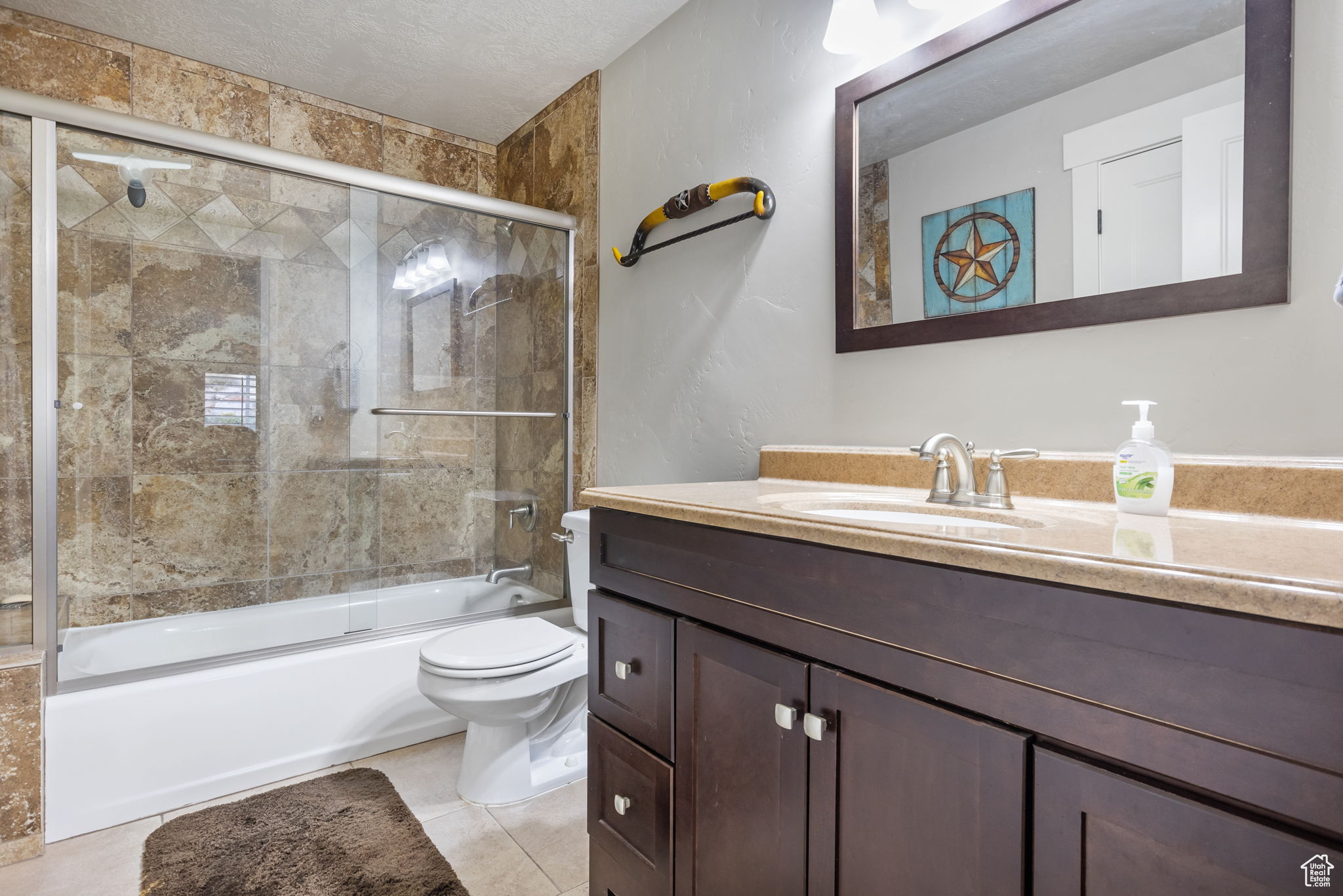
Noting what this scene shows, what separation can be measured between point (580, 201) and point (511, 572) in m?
1.46

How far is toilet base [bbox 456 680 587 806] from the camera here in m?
1.84

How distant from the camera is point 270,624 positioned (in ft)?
7.13

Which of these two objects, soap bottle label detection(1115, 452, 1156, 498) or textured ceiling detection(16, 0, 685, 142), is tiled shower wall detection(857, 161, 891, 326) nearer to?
soap bottle label detection(1115, 452, 1156, 498)

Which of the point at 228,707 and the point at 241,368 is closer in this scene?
the point at 228,707

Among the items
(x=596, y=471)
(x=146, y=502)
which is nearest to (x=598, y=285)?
(x=596, y=471)

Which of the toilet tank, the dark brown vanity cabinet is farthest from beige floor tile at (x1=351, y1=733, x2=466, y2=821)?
the dark brown vanity cabinet

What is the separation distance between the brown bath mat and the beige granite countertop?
1054mm

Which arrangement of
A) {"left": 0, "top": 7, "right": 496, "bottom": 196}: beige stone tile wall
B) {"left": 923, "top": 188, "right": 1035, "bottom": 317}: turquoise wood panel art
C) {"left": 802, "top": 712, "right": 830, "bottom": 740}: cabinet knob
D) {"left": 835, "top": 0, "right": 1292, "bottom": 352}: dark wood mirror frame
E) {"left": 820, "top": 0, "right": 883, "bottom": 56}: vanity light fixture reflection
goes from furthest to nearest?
{"left": 0, "top": 7, "right": 496, "bottom": 196}: beige stone tile wall → {"left": 820, "top": 0, "right": 883, "bottom": 56}: vanity light fixture reflection → {"left": 923, "top": 188, "right": 1035, "bottom": 317}: turquoise wood panel art → {"left": 835, "top": 0, "right": 1292, "bottom": 352}: dark wood mirror frame → {"left": 802, "top": 712, "right": 830, "bottom": 740}: cabinet knob

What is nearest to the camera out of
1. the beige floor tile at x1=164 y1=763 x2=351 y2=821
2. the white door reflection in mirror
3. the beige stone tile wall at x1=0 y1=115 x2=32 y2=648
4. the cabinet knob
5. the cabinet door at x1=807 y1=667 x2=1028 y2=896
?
the cabinet door at x1=807 y1=667 x2=1028 y2=896

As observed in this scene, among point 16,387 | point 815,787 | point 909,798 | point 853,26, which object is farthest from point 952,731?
point 16,387

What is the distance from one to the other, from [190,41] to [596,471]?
2.02 m

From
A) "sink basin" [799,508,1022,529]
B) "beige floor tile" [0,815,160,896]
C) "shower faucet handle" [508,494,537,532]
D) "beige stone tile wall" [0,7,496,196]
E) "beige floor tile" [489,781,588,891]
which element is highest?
"beige stone tile wall" [0,7,496,196]

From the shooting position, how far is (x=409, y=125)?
290 cm

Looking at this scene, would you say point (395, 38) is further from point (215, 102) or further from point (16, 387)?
point (16, 387)
